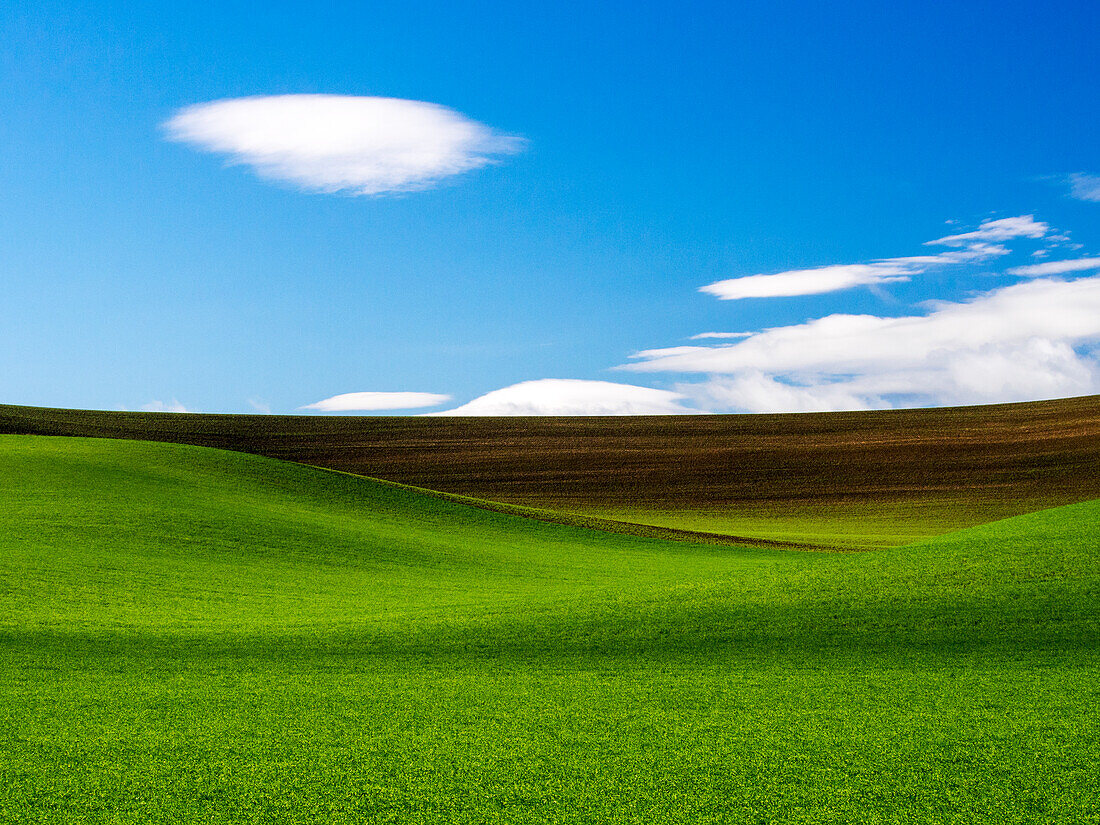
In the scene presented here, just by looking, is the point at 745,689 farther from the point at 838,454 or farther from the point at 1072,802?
the point at 838,454

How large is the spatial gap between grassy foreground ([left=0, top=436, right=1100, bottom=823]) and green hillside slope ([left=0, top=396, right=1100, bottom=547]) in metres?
23.0

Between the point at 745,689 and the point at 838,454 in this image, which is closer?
the point at 745,689

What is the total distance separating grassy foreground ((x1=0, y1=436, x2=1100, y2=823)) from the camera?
4.80 metres

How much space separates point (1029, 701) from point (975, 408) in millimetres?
55210

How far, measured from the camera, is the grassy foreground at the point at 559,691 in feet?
15.8

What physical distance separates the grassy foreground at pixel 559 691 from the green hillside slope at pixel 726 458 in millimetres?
22972

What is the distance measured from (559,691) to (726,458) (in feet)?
139

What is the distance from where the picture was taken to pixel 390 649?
891cm

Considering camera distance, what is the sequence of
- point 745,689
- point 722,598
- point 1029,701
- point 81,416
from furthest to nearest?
point 81,416, point 722,598, point 745,689, point 1029,701

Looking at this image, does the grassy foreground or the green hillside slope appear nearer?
the grassy foreground

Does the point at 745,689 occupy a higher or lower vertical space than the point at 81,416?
lower

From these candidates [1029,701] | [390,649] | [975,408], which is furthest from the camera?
[975,408]

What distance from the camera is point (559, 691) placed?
708cm

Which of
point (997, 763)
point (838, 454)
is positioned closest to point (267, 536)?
point (997, 763)
